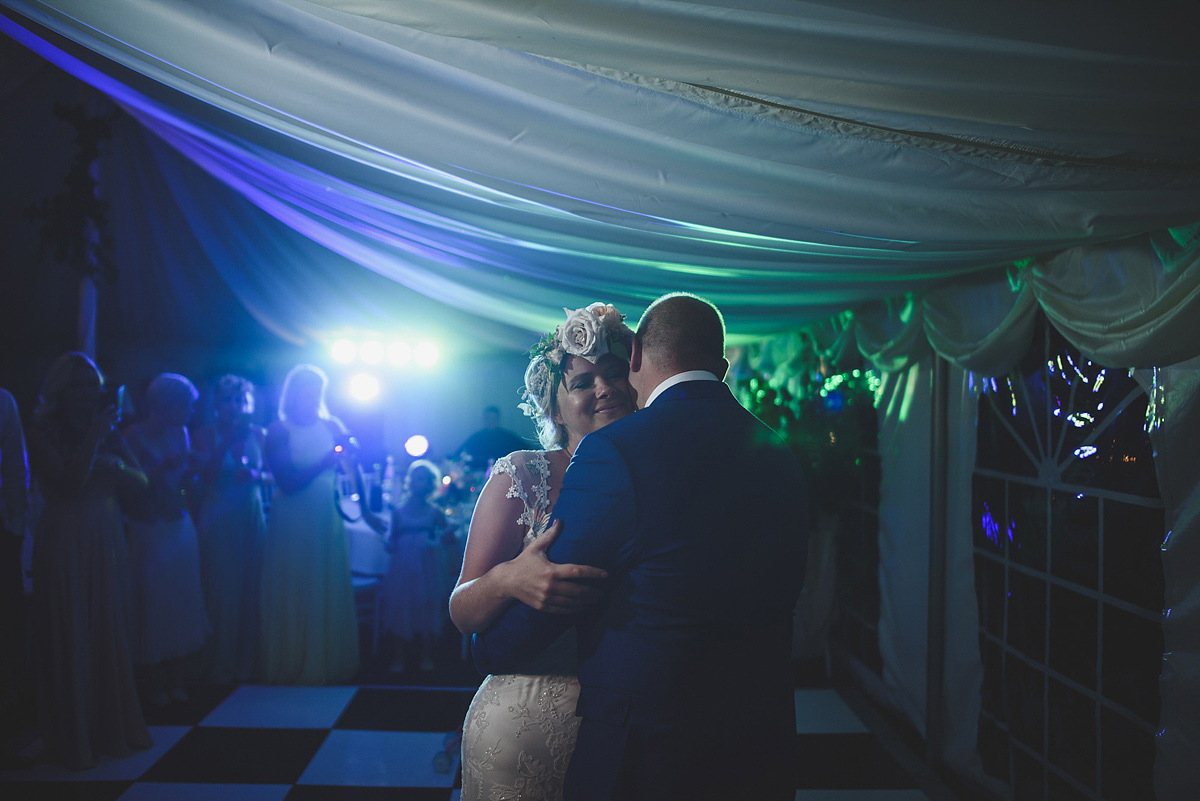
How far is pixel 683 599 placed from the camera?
1106mm

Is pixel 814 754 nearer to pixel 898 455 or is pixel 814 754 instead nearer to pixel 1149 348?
pixel 898 455

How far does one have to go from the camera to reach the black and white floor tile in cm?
266

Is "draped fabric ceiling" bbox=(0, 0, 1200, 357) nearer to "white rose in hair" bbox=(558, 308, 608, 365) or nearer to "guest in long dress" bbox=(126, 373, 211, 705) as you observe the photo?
"white rose in hair" bbox=(558, 308, 608, 365)

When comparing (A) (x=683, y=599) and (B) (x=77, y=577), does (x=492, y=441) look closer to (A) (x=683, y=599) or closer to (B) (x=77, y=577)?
(B) (x=77, y=577)

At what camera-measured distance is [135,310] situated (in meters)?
6.41

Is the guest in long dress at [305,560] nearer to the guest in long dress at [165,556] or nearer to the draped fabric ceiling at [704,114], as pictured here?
the guest in long dress at [165,556]

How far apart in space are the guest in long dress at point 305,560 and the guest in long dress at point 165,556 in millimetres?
375

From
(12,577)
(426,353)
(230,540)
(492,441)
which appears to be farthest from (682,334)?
(426,353)

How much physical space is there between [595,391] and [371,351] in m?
6.69

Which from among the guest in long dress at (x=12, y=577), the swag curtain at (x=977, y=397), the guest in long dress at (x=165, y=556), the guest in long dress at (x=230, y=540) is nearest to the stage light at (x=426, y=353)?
the guest in long dress at (x=230, y=540)

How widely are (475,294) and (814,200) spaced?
80.0 inches

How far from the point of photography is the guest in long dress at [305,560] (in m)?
3.79

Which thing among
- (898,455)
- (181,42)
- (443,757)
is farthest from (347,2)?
(898,455)

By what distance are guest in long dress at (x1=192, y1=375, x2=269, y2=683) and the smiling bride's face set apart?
10.2 feet
